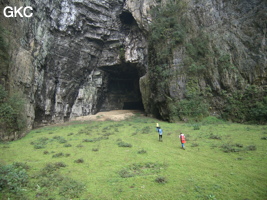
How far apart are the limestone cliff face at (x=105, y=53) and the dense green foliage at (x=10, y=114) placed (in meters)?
1.59

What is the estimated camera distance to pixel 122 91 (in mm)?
41312

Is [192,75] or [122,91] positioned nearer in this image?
[192,75]

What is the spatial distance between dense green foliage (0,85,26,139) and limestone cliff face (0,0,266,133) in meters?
1.59

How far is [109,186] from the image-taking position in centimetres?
620

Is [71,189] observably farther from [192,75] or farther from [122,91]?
[122,91]

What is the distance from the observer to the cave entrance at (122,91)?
125 feet

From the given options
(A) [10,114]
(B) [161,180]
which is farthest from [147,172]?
(A) [10,114]

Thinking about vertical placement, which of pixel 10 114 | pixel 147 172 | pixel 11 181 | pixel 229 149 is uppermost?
pixel 10 114

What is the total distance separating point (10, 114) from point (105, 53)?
22.7 metres

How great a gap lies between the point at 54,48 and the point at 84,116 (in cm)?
1244

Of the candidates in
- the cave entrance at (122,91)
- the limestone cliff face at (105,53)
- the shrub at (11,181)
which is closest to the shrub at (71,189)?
the shrub at (11,181)

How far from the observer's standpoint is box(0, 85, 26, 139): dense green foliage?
14.0 metres

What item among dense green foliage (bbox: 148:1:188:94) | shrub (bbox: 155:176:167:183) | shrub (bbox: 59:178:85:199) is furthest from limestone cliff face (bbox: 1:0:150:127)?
shrub (bbox: 155:176:167:183)

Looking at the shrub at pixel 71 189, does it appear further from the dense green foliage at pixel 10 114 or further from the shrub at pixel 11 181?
the dense green foliage at pixel 10 114
